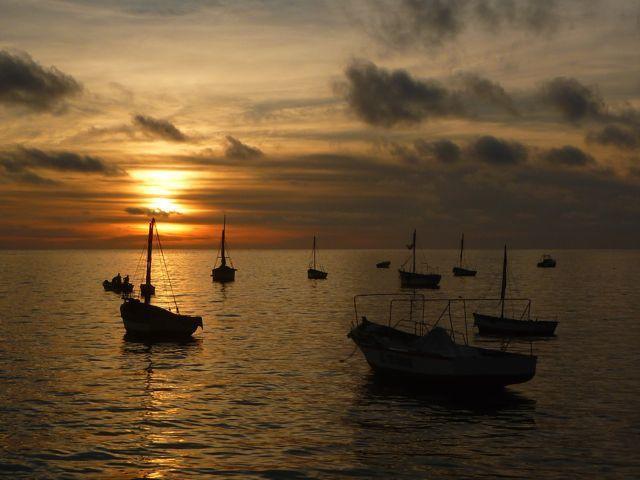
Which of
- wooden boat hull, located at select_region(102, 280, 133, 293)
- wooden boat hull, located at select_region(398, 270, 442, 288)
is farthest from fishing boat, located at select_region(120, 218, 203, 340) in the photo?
wooden boat hull, located at select_region(398, 270, 442, 288)

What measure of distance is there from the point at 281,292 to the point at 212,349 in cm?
8449

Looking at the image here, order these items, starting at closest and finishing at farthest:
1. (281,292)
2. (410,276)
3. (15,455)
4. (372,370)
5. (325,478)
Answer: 1. (325,478)
2. (15,455)
3. (372,370)
4. (281,292)
5. (410,276)

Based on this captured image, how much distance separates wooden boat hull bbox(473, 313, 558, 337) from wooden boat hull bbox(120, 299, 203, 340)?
101 ft

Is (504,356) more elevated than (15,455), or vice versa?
(504,356)

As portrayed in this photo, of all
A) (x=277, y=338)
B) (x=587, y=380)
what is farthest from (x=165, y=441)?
(x=277, y=338)

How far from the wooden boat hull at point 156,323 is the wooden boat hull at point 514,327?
30.7 meters

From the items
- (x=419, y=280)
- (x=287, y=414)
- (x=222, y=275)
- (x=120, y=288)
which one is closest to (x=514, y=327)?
(x=287, y=414)

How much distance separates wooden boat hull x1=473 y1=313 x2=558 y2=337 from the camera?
72438mm

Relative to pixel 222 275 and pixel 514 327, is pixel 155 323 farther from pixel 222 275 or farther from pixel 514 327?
pixel 222 275

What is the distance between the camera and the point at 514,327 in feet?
243

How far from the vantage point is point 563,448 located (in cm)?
3039

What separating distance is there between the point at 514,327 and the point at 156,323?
37.6 m

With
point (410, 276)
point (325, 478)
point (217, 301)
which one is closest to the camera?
point (325, 478)

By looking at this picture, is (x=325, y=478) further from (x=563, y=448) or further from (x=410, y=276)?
(x=410, y=276)
